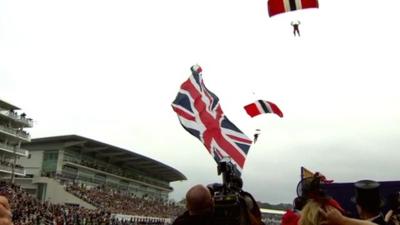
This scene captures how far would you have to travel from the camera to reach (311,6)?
10.9 metres

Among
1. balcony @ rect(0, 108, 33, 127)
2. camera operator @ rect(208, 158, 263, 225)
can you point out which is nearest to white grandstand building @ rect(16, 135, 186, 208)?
balcony @ rect(0, 108, 33, 127)

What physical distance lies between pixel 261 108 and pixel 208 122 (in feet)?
11.6

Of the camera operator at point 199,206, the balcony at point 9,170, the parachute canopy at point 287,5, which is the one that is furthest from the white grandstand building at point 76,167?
the camera operator at point 199,206

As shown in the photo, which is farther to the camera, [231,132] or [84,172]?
[84,172]

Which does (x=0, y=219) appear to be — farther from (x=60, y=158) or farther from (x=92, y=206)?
(x=60, y=158)

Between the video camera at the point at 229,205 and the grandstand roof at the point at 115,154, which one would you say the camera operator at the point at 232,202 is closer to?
the video camera at the point at 229,205

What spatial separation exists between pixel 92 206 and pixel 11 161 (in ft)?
59.9

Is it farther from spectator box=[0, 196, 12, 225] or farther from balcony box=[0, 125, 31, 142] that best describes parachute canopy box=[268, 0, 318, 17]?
balcony box=[0, 125, 31, 142]

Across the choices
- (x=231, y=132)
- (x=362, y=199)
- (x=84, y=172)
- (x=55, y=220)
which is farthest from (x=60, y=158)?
(x=362, y=199)

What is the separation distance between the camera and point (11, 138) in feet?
214

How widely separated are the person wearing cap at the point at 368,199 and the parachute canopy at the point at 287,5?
8108mm

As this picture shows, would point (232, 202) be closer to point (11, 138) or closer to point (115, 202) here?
point (115, 202)

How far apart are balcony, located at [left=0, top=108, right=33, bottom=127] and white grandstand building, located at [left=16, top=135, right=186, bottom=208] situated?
4.24 m

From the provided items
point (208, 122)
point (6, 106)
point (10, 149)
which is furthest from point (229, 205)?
point (6, 106)
